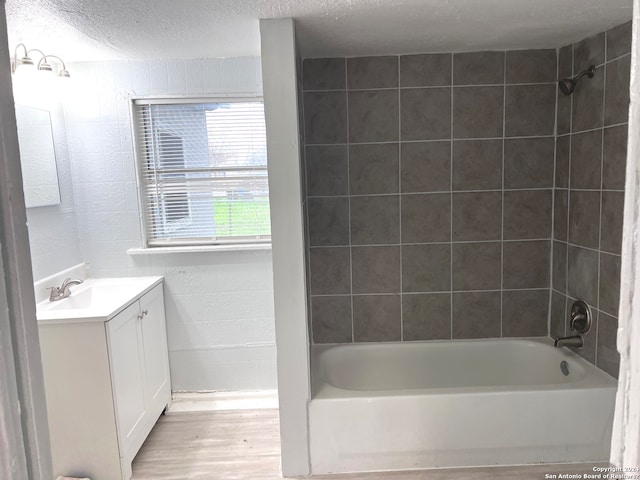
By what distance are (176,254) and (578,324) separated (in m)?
2.49

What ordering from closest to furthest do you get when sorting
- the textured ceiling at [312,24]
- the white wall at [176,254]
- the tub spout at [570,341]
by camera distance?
the textured ceiling at [312,24]
the tub spout at [570,341]
the white wall at [176,254]

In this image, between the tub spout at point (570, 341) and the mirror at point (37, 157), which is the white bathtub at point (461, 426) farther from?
the mirror at point (37, 157)

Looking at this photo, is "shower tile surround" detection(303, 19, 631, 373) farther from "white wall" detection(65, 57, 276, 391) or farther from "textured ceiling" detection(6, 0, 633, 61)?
"white wall" detection(65, 57, 276, 391)

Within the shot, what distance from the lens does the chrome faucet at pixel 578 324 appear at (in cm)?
248

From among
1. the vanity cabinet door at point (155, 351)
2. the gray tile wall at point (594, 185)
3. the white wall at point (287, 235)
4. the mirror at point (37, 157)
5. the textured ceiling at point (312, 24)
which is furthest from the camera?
the vanity cabinet door at point (155, 351)

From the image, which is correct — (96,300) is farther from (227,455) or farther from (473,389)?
(473,389)

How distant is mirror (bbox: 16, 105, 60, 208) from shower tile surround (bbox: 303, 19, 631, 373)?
5.04 feet

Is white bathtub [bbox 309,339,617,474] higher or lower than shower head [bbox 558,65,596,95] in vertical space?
lower

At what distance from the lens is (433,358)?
2896 millimetres

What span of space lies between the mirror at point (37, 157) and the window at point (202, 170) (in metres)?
0.50

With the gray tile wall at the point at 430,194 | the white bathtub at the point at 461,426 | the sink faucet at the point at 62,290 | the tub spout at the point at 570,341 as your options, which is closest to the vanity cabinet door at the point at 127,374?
the sink faucet at the point at 62,290

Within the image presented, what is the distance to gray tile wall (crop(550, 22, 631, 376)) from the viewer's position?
2.21 m

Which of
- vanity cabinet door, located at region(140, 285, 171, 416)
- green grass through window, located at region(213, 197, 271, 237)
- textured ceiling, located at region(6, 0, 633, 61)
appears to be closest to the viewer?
textured ceiling, located at region(6, 0, 633, 61)

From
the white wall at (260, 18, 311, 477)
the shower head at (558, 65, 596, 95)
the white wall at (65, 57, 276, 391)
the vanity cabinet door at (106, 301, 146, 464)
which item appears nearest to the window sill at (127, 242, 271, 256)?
the white wall at (65, 57, 276, 391)
